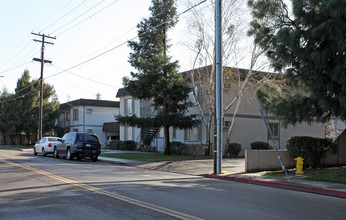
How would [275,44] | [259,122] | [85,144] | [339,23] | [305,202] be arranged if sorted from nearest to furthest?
[305,202] → [339,23] → [275,44] → [85,144] → [259,122]

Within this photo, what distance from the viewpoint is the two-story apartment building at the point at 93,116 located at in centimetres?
4591

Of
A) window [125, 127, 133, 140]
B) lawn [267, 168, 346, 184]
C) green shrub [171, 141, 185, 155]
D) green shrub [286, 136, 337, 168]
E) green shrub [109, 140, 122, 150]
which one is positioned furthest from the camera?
window [125, 127, 133, 140]

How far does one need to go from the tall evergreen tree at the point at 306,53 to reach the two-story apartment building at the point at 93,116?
108ft

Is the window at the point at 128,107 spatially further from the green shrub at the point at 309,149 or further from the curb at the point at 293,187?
the curb at the point at 293,187

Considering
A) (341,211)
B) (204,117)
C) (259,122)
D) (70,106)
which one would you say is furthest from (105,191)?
(70,106)

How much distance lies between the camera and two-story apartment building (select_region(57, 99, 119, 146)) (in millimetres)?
45906

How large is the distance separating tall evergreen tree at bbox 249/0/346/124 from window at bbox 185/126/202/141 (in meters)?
14.9

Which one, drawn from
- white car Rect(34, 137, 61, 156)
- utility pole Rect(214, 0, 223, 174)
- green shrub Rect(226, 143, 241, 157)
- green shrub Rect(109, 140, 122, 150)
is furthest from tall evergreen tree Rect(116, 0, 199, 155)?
green shrub Rect(109, 140, 122, 150)

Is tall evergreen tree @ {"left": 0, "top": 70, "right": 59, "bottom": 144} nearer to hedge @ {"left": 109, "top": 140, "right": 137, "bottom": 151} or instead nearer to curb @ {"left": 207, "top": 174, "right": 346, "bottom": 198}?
hedge @ {"left": 109, "top": 140, "right": 137, "bottom": 151}

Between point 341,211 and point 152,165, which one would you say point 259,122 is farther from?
point 341,211

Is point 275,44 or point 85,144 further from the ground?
point 275,44

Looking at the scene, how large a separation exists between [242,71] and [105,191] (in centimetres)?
1941

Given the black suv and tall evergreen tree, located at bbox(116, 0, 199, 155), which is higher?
tall evergreen tree, located at bbox(116, 0, 199, 155)

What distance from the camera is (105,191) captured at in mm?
9203
